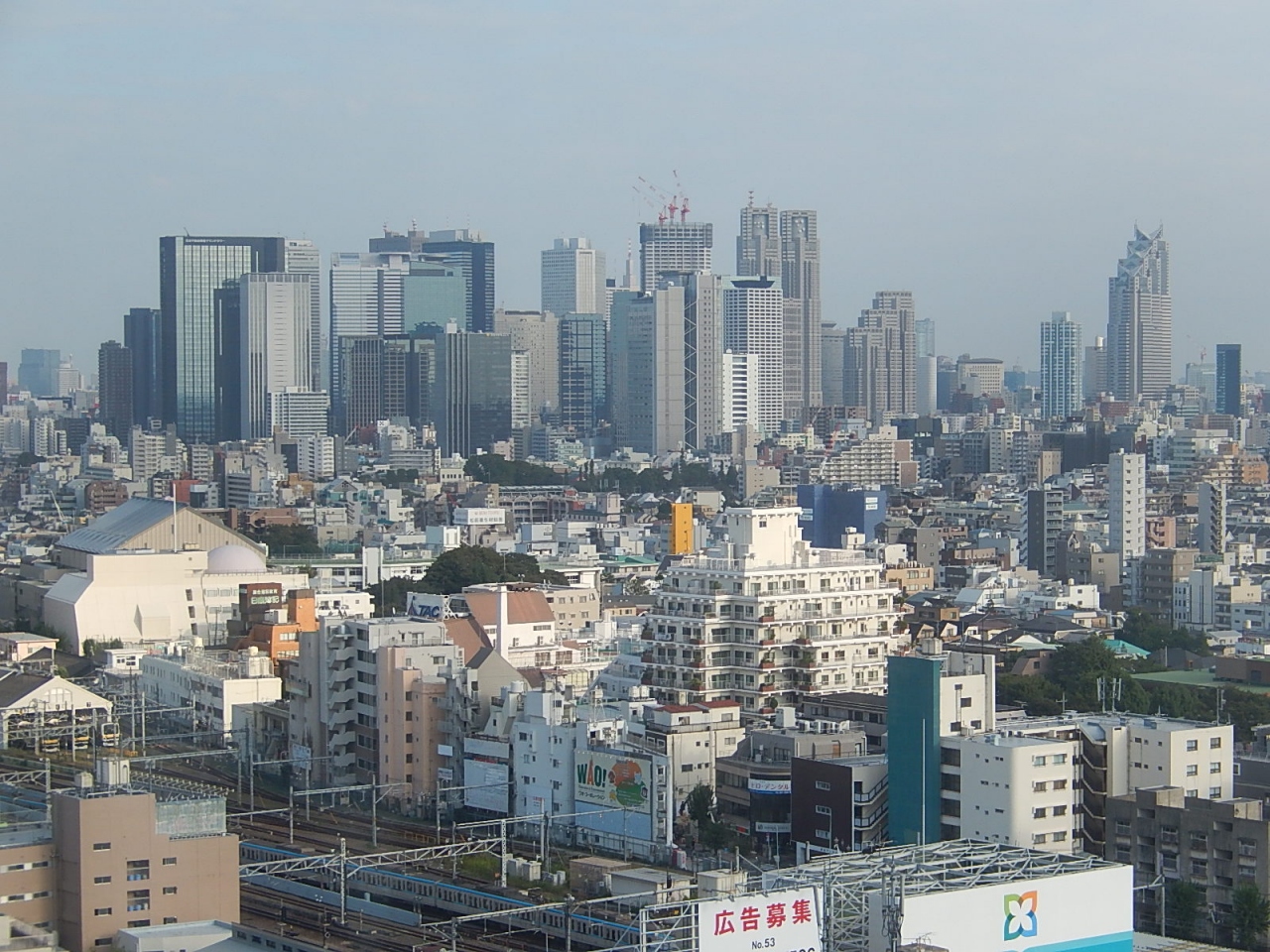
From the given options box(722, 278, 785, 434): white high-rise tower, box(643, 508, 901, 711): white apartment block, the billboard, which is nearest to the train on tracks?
the billboard

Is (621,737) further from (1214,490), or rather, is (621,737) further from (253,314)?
(253,314)

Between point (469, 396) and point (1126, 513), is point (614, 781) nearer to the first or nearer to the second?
point (1126, 513)

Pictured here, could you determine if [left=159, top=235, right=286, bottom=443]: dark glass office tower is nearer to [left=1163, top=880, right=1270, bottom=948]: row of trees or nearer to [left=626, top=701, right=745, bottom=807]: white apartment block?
[left=626, top=701, right=745, bottom=807]: white apartment block

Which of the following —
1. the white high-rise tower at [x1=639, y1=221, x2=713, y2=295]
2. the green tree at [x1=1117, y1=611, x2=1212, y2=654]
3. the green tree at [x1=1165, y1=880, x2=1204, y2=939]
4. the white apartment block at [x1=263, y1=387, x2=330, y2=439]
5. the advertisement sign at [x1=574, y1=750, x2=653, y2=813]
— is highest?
the white high-rise tower at [x1=639, y1=221, x2=713, y2=295]

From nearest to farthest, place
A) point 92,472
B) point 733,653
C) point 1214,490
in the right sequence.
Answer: point 733,653 → point 1214,490 → point 92,472

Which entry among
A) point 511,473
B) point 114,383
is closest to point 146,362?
point 114,383

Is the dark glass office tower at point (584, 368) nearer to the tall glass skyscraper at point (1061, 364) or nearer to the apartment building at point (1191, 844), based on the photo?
the tall glass skyscraper at point (1061, 364)

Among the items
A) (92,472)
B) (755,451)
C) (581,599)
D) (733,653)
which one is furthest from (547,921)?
(755,451)
